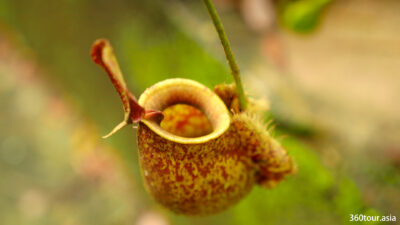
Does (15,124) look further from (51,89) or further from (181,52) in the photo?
(181,52)

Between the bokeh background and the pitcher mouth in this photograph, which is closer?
the pitcher mouth

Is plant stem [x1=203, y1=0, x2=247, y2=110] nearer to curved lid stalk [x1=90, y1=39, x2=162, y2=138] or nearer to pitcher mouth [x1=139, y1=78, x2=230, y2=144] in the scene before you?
pitcher mouth [x1=139, y1=78, x2=230, y2=144]

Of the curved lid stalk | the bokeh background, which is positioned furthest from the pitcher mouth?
the bokeh background

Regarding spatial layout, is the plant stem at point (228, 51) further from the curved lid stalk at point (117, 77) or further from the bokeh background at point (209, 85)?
the bokeh background at point (209, 85)

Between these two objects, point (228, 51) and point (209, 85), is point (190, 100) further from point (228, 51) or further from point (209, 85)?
point (209, 85)

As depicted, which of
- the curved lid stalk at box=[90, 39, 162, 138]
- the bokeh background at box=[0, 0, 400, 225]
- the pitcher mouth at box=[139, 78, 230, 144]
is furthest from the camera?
the bokeh background at box=[0, 0, 400, 225]

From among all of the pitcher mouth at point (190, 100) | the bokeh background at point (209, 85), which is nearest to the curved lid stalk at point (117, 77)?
the pitcher mouth at point (190, 100)

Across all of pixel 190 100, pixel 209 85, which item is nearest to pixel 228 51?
pixel 190 100

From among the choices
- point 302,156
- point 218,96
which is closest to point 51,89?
A: point 302,156
